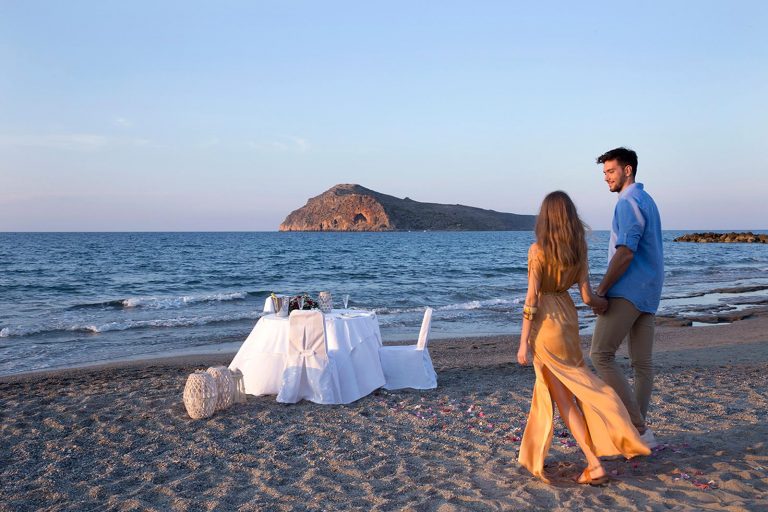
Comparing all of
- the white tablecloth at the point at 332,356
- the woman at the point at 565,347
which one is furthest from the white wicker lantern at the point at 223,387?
the woman at the point at 565,347

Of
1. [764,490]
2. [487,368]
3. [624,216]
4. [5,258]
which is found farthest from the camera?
[5,258]

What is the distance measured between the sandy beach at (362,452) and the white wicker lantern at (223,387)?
98mm

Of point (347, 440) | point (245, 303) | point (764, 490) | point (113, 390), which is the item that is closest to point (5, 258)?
point (245, 303)

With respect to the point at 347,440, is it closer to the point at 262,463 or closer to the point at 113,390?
the point at 262,463

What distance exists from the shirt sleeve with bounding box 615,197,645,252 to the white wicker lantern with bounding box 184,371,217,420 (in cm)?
388

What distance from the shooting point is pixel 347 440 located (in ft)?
16.9

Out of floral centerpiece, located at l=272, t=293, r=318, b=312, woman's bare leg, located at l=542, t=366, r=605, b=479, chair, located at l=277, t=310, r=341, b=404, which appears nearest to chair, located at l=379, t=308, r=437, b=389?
chair, located at l=277, t=310, r=341, b=404

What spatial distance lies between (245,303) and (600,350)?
1653 centimetres

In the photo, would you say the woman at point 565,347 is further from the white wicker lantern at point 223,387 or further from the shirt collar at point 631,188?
the white wicker lantern at point 223,387

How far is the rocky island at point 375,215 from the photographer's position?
5684 inches

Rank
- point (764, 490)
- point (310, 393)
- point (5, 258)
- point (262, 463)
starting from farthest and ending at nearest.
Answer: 1. point (5, 258)
2. point (310, 393)
3. point (262, 463)
4. point (764, 490)

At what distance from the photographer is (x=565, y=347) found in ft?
12.7

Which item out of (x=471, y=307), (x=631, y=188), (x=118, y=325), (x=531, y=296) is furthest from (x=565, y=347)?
(x=471, y=307)

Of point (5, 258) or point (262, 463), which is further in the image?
point (5, 258)
